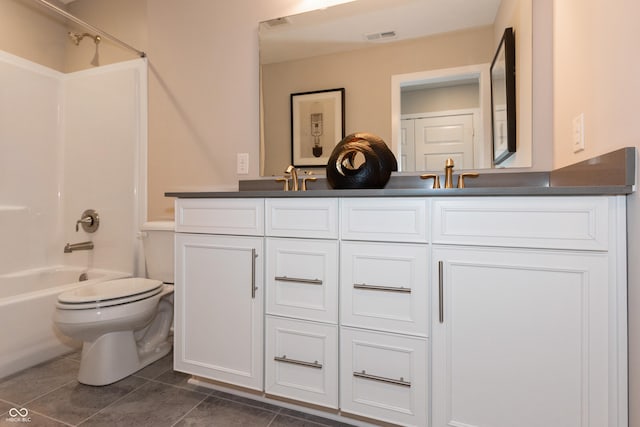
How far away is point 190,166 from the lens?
217 cm

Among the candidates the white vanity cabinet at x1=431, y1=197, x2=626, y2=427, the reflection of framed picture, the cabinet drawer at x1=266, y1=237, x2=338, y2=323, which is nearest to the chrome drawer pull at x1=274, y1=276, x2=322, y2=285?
the cabinet drawer at x1=266, y1=237, x2=338, y2=323

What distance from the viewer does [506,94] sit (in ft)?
5.03

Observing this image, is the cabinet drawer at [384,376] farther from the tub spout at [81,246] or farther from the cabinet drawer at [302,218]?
the tub spout at [81,246]

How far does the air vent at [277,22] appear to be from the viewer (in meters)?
1.91

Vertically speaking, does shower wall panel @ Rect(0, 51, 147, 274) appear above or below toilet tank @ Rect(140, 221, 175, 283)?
above

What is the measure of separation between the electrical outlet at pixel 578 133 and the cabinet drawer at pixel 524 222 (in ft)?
1.00

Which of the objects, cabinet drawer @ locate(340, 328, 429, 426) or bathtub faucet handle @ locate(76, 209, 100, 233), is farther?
bathtub faucet handle @ locate(76, 209, 100, 233)

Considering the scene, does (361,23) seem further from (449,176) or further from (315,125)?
(449,176)

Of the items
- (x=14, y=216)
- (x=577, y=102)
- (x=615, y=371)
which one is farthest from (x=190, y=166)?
(x=615, y=371)

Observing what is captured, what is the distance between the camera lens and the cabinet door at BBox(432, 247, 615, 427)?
956 millimetres

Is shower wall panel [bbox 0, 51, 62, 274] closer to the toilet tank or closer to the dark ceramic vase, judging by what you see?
the toilet tank

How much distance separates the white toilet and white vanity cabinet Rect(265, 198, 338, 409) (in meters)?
0.75

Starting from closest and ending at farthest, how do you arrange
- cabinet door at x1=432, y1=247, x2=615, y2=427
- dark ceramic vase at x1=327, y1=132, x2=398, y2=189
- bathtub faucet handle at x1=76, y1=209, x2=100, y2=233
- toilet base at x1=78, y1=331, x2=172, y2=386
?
1. cabinet door at x1=432, y1=247, x2=615, y2=427
2. dark ceramic vase at x1=327, y1=132, x2=398, y2=189
3. toilet base at x1=78, y1=331, x2=172, y2=386
4. bathtub faucet handle at x1=76, y1=209, x2=100, y2=233

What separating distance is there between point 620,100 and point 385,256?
761mm
